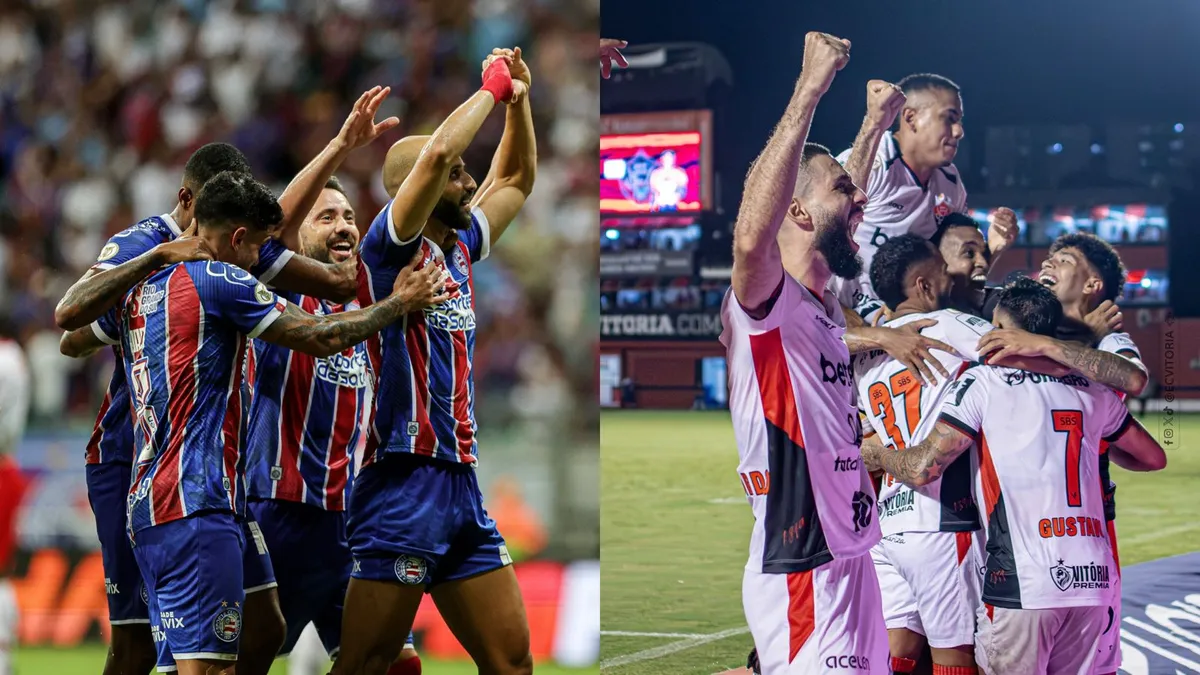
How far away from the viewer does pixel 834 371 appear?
12.2 ft

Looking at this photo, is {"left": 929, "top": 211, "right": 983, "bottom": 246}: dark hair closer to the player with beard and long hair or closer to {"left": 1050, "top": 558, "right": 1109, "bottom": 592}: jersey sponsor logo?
the player with beard and long hair

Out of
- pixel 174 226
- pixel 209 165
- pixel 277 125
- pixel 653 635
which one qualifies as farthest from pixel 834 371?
pixel 277 125

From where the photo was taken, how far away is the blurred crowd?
830cm

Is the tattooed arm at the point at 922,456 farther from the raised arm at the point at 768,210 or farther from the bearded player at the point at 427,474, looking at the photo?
the bearded player at the point at 427,474

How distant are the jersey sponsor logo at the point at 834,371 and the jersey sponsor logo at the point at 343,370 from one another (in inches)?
64.3

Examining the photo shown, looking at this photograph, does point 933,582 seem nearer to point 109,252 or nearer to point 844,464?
point 844,464

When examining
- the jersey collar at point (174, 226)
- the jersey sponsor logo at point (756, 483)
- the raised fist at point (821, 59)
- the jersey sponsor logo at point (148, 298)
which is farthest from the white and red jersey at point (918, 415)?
the jersey collar at point (174, 226)

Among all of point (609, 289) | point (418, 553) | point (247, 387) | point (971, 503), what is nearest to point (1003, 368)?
point (971, 503)

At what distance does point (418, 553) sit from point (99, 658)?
3.51 meters

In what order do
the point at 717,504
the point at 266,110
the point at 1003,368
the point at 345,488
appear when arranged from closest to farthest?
the point at 1003,368, the point at 345,488, the point at 717,504, the point at 266,110

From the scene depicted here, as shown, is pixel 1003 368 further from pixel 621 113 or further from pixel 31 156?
pixel 31 156

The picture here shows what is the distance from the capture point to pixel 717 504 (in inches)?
216

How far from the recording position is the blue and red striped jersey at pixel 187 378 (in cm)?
352

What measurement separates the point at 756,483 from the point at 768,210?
2.56ft
